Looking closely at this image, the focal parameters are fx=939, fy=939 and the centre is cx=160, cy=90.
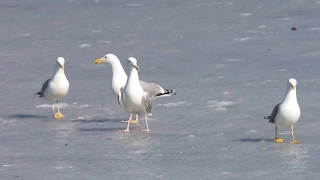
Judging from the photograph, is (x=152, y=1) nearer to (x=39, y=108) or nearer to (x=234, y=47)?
(x=234, y=47)

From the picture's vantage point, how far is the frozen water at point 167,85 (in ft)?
26.5

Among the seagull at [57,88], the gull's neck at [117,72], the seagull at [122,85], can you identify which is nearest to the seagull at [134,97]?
the seagull at [122,85]

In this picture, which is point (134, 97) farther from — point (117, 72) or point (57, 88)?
point (57, 88)

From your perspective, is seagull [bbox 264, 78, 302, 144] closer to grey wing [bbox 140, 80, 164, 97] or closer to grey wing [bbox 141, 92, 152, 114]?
grey wing [bbox 141, 92, 152, 114]

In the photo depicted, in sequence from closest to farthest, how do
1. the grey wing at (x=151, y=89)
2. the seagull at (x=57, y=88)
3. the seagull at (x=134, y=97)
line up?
the seagull at (x=134, y=97), the grey wing at (x=151, y=89), the seagull at (x=57, y=88)

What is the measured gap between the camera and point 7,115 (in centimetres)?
1056

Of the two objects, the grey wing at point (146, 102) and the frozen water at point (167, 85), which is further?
the grey wing at point (146, 102)

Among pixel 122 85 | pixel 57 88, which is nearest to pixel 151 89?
pixel 122 85

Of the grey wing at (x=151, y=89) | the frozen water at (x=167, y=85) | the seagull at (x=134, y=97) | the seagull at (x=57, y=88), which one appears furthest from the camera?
the seagull at (x=57, y=88)

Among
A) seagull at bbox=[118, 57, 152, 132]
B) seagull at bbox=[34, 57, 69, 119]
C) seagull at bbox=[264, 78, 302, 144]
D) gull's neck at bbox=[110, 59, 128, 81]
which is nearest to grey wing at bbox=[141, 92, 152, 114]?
seagull at bbox=[118, 57, 152, 132]

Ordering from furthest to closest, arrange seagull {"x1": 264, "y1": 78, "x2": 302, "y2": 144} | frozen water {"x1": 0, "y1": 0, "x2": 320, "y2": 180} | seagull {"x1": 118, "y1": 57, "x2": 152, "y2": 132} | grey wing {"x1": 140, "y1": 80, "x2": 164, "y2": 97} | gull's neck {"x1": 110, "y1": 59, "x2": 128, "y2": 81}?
gull's neck {"x1": 110, "y1": 59, "x2": 128, "y2": 81}
grey wing {"x1": 140, "y1": 80, "x2": 164, "y2": 97}
seagull {"x1": 118, "y1": 57, "x2": 152, "y2": 132}
seagull {"x1": 264, "y1": 78, "x2": 302, "y2": 144}
frozen water {"x1": 0, "y1": 0, "x2": 320, "y2": 180}

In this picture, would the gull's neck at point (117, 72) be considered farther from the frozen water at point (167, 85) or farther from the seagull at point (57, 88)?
the seagull at point (57, 88)

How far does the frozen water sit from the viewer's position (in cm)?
809

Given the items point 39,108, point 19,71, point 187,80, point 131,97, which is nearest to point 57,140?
point 131,97
